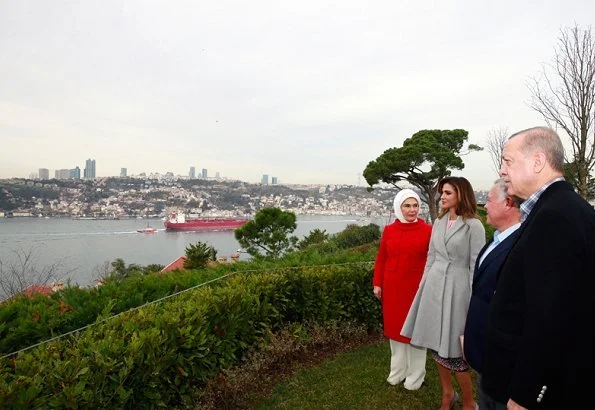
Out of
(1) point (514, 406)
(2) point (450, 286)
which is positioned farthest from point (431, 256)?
(1) point (514, 406)

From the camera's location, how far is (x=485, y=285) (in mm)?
2244

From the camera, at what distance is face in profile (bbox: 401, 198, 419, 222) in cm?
377

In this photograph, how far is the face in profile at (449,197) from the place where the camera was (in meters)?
3.24

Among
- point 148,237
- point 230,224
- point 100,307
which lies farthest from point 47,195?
point 100,307

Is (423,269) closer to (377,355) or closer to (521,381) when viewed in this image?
(377,355)

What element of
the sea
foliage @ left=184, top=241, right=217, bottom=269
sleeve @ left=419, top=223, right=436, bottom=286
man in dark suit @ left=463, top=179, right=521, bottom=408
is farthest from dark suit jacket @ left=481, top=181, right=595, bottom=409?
the sea

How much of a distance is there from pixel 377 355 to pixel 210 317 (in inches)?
93.6

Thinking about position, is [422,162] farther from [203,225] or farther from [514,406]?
[203,225]

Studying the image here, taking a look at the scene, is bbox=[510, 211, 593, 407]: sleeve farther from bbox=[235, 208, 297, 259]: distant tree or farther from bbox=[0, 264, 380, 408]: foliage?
bbox=[235, 208, 297, 259]: distant tree

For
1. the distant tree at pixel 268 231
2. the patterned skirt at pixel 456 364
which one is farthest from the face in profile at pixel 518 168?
the distant tree at pixel 268 231

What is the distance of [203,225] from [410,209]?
2904 inches

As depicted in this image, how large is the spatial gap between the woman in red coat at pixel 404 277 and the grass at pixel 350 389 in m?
0.18

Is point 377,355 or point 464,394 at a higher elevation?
point 464,394

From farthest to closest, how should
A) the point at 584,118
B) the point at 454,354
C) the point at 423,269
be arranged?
the point at 584,118
the point at 423,269
the point at 454,354
